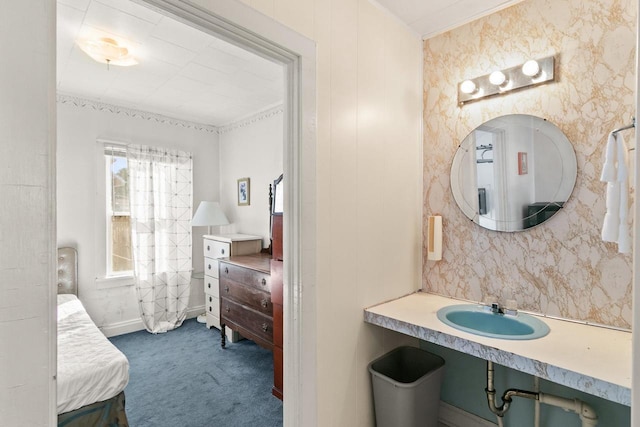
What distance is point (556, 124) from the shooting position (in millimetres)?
1714

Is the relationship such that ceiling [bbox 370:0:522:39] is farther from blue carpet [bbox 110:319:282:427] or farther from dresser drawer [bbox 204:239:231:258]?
blue carpet [bbox 110:319:282:427]

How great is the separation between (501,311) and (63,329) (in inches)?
116

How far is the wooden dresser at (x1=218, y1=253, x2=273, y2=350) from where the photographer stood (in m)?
2.71

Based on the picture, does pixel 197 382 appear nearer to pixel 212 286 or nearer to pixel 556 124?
pixel 212 286

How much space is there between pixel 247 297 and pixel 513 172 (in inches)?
91.3

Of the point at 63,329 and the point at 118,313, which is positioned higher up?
the point at 63,329

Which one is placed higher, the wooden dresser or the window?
the window

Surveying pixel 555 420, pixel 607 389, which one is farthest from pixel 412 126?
pixel 555 420

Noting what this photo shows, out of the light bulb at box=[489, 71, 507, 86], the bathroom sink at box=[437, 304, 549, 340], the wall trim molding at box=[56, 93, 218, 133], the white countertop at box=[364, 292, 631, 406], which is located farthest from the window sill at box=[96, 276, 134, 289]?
the light bulb at box=[489, 71, 507, 86]

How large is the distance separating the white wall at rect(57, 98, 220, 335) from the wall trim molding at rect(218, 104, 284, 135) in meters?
0.77

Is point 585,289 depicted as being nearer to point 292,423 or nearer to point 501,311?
point 501,311

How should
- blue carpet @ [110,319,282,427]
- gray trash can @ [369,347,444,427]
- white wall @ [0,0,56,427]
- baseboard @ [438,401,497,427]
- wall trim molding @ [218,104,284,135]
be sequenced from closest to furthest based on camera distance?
1. white wall @ [0,0,56,427]
2. gray trash can @ [369,347,444,427]
3. baseboard @ [438,401,497,427]
4. blue carpet @ [110,319,282,427]
5. wall trim molding @ [218,104,284,135]

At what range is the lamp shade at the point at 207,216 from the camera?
3926 millimetres

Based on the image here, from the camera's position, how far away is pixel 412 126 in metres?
2.18
